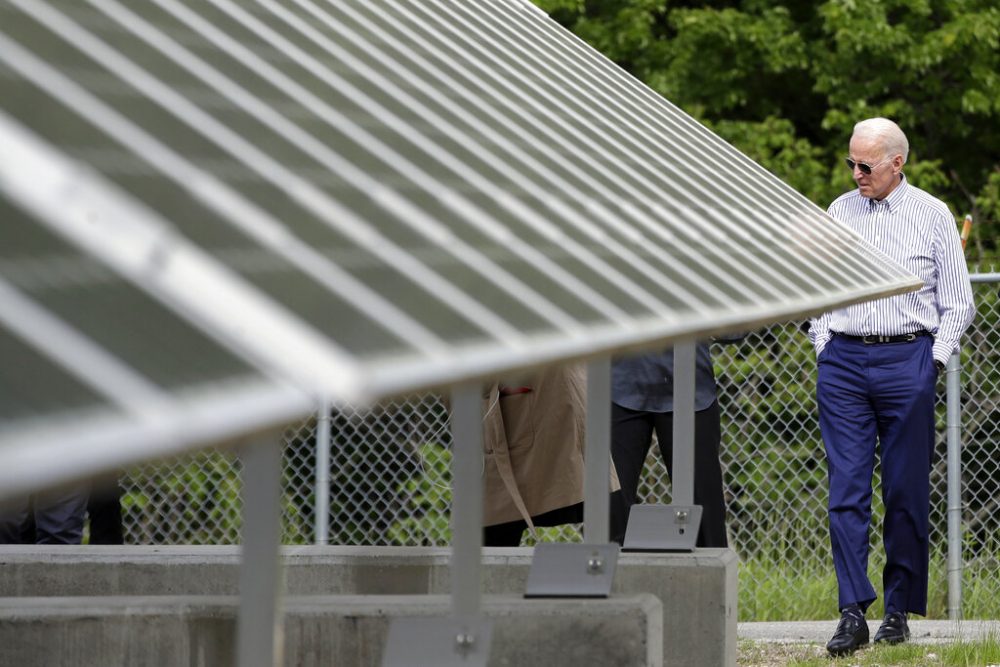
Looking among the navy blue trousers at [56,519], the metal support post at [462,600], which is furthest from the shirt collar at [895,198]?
the metal support post at [462,600]

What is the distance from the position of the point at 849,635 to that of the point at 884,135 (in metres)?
2.03

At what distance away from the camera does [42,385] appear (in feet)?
4.91

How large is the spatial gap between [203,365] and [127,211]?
0.96 ft

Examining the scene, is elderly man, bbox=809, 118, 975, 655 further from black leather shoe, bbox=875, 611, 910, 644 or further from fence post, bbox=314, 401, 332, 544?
fence post, bbox=314, 401, 332, 544

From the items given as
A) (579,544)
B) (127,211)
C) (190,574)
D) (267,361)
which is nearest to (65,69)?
(127,211)

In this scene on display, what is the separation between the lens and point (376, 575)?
5.58 meters

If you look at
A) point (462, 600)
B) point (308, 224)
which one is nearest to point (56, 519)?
point (462, 600)

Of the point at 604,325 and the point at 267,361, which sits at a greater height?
the point at 604,325

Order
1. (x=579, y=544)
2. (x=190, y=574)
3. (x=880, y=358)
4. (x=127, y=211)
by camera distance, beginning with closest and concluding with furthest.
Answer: (x=127, y=211) < (x=579, y=544) < (x=190, y=574) < (x=880, y=358)

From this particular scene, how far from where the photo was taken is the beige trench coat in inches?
249

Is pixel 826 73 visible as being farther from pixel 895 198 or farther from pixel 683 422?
pixel 683 422

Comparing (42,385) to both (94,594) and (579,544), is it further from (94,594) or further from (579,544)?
(94,594)

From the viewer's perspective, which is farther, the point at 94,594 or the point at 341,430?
the point at 341,430

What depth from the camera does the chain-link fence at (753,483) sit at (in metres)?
9.13
